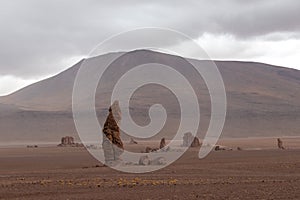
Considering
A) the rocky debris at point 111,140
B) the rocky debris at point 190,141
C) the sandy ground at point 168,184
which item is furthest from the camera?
the rocky debris at point 190,141

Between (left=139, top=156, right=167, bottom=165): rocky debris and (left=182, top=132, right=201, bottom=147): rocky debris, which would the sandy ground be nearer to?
(left=139, top=156, right=167, bottom=165): rocky debris

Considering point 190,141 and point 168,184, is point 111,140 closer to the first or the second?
point 168,184

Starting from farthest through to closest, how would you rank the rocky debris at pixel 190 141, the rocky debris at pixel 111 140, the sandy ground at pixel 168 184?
1. the rocky debris at pixel 190 141
2. the rocky debris at pixel 111 140
3. the sandy ground at pixel 168 184

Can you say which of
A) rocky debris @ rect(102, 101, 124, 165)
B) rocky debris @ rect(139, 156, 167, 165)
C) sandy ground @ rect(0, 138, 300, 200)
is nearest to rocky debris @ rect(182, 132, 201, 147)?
rocky debris @ rect(139, 156, 167, 165)

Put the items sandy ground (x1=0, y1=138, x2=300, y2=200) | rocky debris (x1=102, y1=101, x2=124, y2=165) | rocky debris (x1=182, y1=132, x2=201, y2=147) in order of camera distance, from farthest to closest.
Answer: rocky debris (x1=182, y1=132, x2=201, y2=147)
rocky debris (x1=102, y1=101, x2=124, y2=165)
sandy ground (x1=0, y1=138, x2=300, y2=200)

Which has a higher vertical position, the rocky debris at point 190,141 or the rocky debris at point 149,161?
the rocky debris at point 190,141

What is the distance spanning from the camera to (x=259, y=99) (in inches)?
7446

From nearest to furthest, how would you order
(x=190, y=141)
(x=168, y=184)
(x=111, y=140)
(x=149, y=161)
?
(x=168, y=184) < (x=111, y=140) < (x=149, y=161) < (x=190, y=141)

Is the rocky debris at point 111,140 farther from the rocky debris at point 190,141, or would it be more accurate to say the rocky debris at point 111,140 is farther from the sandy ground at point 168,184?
the rocky debris at point 190,141

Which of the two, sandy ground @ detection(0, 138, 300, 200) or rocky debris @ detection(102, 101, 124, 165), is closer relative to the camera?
sandy ground @ detection(0, 138, 300, 200)

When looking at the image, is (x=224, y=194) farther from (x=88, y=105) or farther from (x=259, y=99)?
(x=259, y=99)

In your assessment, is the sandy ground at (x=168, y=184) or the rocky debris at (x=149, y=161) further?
the rocky debris at (x=149, y=161)

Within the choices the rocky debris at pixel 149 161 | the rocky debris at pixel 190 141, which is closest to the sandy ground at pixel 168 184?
the rocky debris at pixel 149 161

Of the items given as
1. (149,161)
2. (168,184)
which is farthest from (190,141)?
(168,184)
